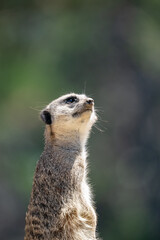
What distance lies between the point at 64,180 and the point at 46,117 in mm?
499

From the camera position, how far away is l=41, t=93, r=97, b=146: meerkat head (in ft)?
16.6

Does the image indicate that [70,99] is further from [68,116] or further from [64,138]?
[64,138]

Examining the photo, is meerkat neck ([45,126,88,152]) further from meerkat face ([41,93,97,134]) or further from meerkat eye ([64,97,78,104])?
meerkat eye ([64,97,78,104])

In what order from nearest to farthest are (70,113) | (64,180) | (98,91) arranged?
(64,180) < (70,113) < (98,91)

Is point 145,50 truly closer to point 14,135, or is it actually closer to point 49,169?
point 14,135

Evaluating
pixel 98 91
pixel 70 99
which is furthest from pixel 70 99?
pixel 98 91

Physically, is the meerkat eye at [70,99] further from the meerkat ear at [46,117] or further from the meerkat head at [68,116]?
the meerkat ear at [46,117]

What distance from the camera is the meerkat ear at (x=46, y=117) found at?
513cm

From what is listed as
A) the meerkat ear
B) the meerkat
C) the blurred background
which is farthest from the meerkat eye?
the blurred background

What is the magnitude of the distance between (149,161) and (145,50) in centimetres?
252

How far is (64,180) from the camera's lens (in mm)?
4961

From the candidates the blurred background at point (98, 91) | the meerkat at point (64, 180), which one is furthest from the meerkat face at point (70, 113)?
the blurred background at point (98, 91)

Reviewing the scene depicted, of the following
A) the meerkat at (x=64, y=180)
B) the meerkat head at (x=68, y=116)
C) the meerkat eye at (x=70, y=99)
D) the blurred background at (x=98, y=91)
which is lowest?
the meerkat at (x=64, y=180)

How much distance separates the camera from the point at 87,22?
14.7 m
